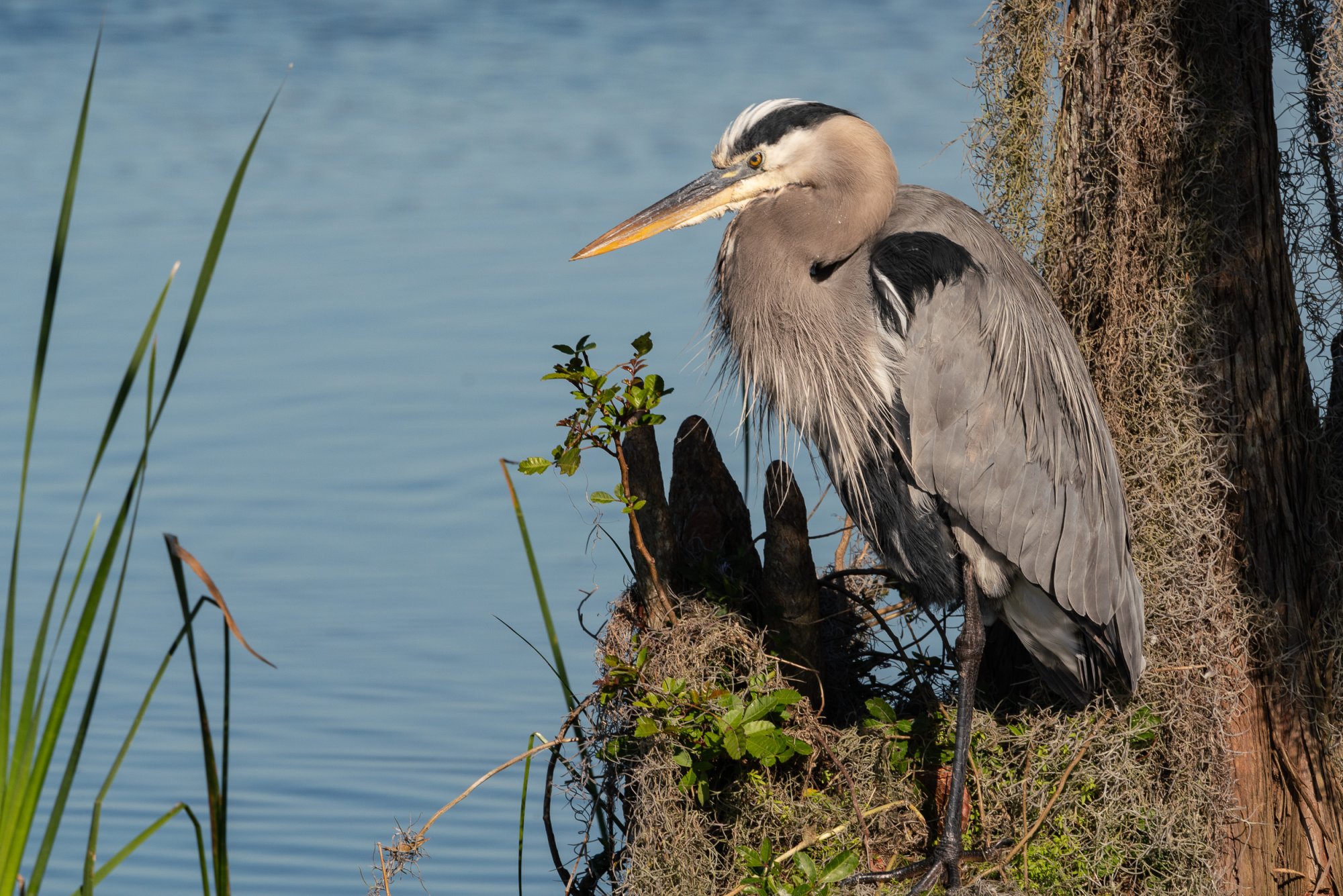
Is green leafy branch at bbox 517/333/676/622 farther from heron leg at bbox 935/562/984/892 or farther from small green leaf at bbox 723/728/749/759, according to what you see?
heron leg at bbox 935/562/984/892

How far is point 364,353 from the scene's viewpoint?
259 inches

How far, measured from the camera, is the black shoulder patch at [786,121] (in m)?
3.15

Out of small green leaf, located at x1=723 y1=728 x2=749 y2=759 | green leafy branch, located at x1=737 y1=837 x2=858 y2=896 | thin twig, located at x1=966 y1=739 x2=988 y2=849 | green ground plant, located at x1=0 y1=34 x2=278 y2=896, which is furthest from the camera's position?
thin twig, located at x1=966 y1=739 x2=988 y2=849

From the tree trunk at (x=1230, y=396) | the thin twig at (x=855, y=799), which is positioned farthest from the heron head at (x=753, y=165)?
the thin twig at (x=855, y=799)

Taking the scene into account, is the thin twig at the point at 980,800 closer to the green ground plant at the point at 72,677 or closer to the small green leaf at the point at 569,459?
the small green leaf at the point at 569,459

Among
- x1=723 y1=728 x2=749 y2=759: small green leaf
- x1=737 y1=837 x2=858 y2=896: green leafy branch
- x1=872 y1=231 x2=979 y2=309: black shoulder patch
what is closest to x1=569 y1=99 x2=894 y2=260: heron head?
x1=872 y1=231 x2=979 y2=309: black shoulder patch

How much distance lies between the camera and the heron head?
3.15m

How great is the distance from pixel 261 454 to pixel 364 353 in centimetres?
89

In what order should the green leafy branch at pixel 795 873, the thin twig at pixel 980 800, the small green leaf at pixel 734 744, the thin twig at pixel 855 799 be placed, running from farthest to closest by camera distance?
the thin twig at pixel 980 800 → the thin twig at pixel 855 799 → the small green leaf at pixel 734 744 → the green leafy branch at pixel 795 873

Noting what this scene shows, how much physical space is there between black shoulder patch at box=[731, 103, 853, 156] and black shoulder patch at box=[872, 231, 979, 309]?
29 cm

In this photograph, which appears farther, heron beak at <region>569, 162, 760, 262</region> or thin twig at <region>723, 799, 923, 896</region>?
heron beak at <region>569, 162, 760, 262</region>

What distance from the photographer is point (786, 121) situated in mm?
3152

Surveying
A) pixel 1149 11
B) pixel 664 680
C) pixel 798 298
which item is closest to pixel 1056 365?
pixel 798 298

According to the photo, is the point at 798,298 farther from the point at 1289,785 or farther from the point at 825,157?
the point at 1289,785
